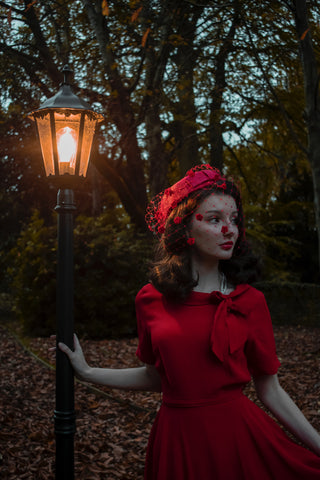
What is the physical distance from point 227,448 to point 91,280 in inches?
308

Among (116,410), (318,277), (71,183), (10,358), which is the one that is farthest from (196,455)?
(318,277)

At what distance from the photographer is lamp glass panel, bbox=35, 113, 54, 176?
286 cm

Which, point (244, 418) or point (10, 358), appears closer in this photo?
point (244, 418)

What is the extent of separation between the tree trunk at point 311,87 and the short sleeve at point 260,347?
446cm

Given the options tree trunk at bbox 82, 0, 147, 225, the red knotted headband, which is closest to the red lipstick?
the red knotted headband

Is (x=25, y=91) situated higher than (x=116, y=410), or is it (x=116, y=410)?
(x=25, y=91)

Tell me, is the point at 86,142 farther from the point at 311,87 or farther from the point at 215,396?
the point at 311,87

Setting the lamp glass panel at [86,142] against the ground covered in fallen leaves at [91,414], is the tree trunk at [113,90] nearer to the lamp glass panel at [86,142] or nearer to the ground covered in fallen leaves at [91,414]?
the ground covered in fallen leaves at [91,414]

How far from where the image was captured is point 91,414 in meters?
5.15

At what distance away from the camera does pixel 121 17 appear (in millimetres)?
7875

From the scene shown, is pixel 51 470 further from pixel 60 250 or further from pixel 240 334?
pixel 240 334

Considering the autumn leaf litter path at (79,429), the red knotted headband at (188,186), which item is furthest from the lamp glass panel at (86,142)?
the autumn leaf litter path at (79,429)

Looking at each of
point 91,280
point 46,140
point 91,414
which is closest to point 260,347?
point 46,140

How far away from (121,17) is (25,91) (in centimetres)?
204
